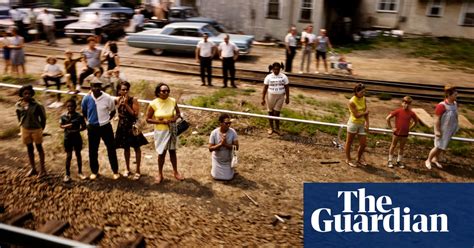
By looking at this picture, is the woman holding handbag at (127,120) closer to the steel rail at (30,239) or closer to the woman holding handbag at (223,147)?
the woman holding handbag at (223,147)

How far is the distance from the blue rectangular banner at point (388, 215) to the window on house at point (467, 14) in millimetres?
17215

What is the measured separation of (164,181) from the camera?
Answer: 23.2ft

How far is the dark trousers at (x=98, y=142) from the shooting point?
681 centimetres

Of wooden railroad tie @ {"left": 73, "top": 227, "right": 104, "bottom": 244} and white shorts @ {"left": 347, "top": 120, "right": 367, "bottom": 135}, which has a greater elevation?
white shorts @ {"left": 347, "top": 120, "right": 367, "bottom": 135}

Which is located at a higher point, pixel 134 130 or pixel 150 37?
pixel 150 37

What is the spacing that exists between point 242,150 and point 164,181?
6.67ft

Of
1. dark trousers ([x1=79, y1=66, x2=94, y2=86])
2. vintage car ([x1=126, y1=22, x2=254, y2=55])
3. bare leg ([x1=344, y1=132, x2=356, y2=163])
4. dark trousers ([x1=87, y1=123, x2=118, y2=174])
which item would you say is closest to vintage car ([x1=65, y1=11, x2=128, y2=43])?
vintage car ([x1=126, y1=22, x2=254, y2=55])

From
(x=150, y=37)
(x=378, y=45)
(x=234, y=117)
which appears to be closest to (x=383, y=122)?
(x=234, y=117)

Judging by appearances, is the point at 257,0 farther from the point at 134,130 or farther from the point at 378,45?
the point at 134,130

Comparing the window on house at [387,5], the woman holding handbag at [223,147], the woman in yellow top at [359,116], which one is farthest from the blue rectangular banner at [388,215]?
the window on house at [387,5]

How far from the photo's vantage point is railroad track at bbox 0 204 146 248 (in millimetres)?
2514

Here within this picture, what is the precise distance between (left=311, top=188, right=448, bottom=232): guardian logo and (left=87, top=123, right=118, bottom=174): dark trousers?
360 cm

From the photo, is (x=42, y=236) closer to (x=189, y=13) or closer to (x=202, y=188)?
(x=202, y=188)

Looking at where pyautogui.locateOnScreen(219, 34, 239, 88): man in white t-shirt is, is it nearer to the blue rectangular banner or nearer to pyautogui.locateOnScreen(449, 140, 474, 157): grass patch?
the blue rectangular banner
